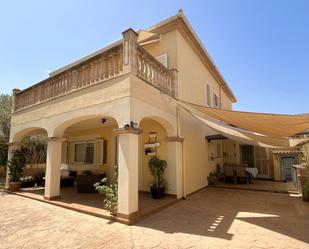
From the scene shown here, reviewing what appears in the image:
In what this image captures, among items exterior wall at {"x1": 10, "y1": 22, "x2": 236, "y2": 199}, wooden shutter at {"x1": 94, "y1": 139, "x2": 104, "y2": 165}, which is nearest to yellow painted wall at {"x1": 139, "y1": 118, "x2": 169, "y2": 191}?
exterior wall at {"x1": 10, "y1": 22, "x2": 236, "y2": 199}

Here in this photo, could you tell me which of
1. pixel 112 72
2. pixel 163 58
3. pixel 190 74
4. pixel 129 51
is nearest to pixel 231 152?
pixel 190 74

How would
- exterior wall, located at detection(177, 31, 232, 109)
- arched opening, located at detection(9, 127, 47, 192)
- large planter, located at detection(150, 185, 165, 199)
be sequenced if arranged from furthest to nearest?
arched opening, located at detection(9, 127, 47, 192), exterior wall, located at detection(177, 31, 232, 109), large planter, located at detection(150, 185, 165, 199)

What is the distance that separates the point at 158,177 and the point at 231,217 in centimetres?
324

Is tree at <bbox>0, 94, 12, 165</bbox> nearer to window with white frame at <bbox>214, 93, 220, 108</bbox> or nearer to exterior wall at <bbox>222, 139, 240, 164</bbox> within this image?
window with white frame at <bbox>214, 93, 220, 108</bbox>

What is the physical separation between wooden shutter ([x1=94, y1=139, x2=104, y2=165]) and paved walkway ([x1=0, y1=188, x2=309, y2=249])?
3.99m

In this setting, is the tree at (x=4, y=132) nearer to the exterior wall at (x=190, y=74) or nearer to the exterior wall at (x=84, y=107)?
the exterior wall at (x=84, y=107)

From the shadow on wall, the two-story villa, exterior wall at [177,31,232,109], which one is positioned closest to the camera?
the shadow on wall

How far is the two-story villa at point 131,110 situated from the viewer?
607 cm

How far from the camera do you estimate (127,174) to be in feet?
18.5

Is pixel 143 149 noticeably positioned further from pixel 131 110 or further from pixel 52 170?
pixel 131 110

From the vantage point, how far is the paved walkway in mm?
4430

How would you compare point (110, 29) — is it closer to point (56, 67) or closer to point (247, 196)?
point (56, 67)

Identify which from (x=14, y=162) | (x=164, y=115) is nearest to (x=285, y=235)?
(x=164, y=115)

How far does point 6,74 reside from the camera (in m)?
10.7
